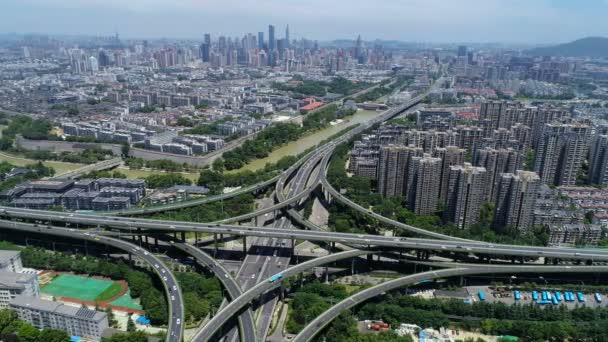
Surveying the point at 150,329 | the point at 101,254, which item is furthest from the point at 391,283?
the point at 101,254

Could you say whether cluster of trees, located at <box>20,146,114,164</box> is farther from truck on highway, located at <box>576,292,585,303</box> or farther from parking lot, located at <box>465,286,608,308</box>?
truck on highway, located at <box>576,292,585,303</box>

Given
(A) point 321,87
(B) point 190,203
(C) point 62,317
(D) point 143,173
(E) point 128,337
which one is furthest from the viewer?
(A) point 321,87

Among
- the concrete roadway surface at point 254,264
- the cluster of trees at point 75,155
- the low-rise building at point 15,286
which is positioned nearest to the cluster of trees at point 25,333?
the low-rise building at point 15,286

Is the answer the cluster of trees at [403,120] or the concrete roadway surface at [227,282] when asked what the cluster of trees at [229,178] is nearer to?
the concrete roadway surface at [227,282]

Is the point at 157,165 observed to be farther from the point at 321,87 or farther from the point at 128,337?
the point at 321,87

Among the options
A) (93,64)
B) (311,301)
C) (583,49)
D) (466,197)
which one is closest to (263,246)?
(311,301)

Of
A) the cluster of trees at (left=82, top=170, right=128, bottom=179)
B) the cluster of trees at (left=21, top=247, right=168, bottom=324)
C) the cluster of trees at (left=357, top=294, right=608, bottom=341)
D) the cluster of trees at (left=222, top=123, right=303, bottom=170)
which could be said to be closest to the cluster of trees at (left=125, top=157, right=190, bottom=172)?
the cluster of trees at (left=82, top=170, right=128, bottom=179)
